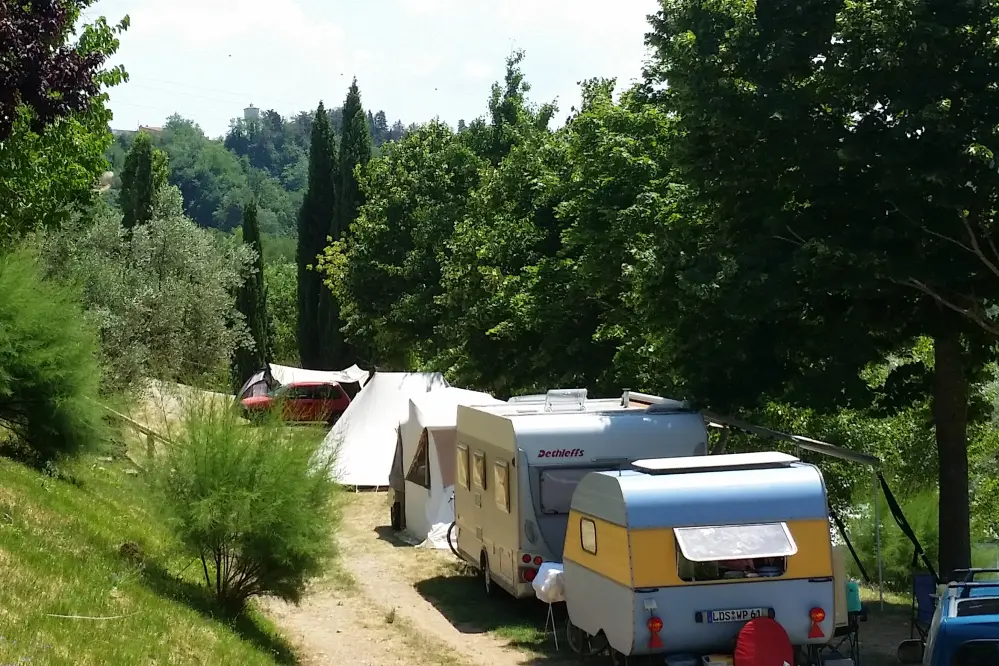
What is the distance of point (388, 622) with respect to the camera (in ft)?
46.7

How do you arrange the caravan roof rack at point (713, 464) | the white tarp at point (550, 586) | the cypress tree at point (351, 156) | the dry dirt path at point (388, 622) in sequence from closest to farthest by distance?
1. the caravan roof rack at point (713, 464)
2. the white tarp at point (550, 586)
3. the dry dirt path at point (388, 622)
4. the cypress tree at point (351, 156)

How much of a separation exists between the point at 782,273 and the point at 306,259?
49.0 metres

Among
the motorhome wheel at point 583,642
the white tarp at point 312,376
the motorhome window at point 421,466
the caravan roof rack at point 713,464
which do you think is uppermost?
the white tarp at point 312,376

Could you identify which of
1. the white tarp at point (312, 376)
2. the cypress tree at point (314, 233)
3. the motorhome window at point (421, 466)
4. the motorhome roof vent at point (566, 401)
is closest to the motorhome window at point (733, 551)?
the motorhome roof vent at point (566, 401)

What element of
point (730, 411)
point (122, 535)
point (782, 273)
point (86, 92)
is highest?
point (86, 92)

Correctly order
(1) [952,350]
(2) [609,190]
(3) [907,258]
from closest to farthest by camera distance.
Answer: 1. (3) [907,258]
2. (1) [952,350]
3. (2) [609,190]

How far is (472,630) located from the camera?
1412cm

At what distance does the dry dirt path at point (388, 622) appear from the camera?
1255 cm

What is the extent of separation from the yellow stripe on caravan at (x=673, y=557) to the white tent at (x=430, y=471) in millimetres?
9514

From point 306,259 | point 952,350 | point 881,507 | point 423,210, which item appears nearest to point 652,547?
point 952,350

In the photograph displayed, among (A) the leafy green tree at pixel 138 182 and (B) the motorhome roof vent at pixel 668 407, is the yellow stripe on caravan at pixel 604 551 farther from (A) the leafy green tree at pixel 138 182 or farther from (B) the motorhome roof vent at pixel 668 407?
(A) the leafy green tree at pixel 138 182

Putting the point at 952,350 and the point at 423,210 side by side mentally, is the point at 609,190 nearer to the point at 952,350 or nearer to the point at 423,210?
the point at 952,350

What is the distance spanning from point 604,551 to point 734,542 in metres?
1.24

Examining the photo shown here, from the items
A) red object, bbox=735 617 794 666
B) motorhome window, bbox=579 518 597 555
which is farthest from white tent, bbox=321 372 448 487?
red object, bbox=735 617 794 666
